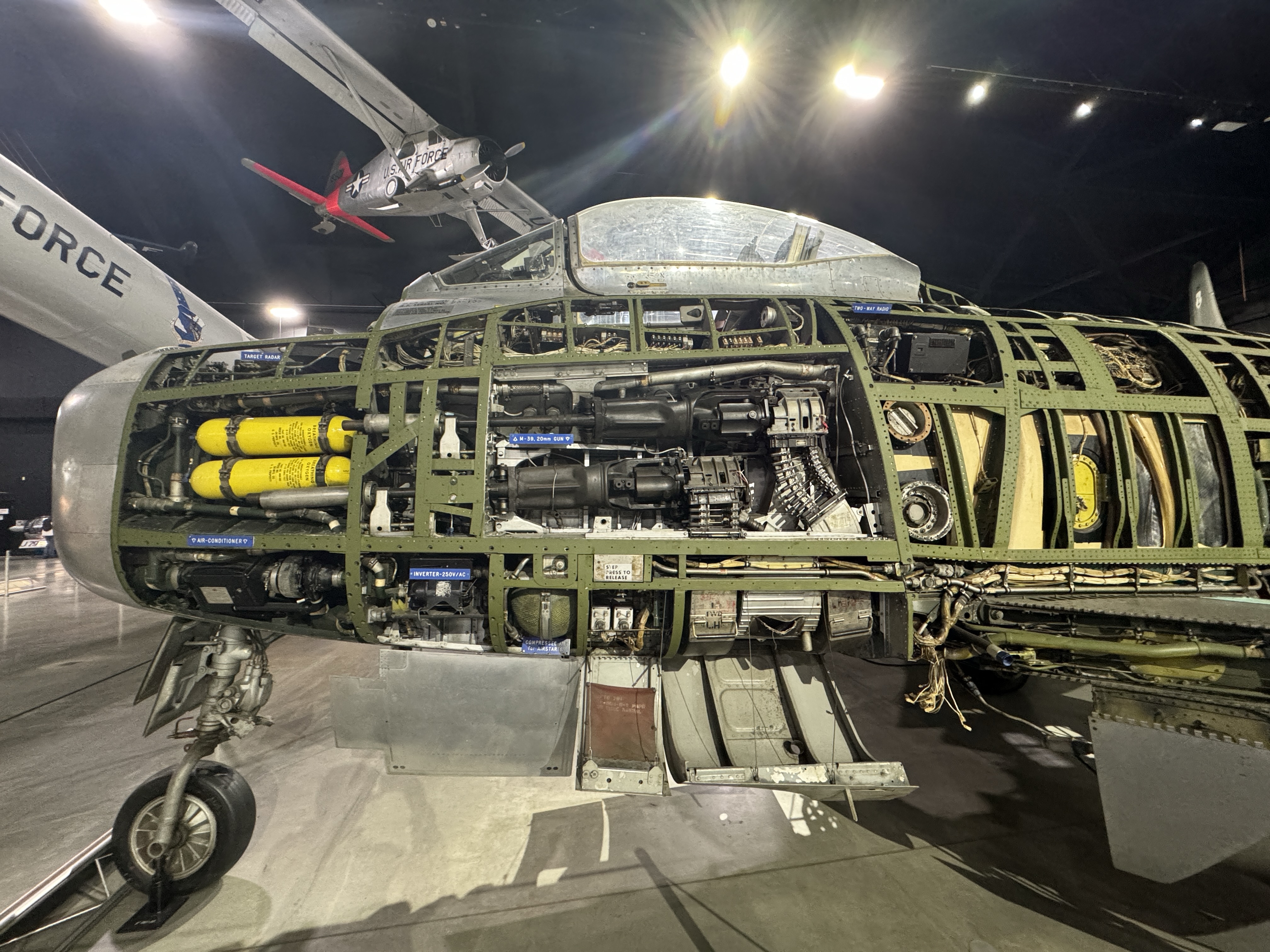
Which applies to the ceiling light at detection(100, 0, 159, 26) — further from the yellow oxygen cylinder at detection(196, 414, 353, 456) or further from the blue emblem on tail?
the yellow oxygen cylinder at detection(196, 414, 353, 456)

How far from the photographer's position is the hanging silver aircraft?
268 inches

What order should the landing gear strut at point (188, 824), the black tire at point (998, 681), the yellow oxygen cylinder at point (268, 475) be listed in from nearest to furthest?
the landing gear strut at point (188, 824)
the yellow oxygen cylinder at point (268, 475)
the black tire at point (998, 681)

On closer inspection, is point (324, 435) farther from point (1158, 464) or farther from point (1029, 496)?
point (1158, 464)

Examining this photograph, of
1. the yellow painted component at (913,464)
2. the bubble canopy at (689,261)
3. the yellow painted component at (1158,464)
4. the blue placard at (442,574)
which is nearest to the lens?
the blue placard at (442,574)

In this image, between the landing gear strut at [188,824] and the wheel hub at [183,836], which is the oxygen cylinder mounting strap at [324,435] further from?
the wheel hub at [183,836]

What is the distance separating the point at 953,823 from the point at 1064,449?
9.07ft

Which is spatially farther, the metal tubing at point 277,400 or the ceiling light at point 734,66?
the ceiling light at point 734,66

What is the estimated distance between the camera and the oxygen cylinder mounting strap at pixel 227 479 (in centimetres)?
299

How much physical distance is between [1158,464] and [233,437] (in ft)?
21.2

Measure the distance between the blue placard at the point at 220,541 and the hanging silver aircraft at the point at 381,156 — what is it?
7.14 metres

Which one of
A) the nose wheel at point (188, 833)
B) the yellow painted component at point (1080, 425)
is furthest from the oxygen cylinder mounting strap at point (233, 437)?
the yellow painted component at point (1080, 425)

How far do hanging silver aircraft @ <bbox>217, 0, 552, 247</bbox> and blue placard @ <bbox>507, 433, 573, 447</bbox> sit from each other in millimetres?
6830

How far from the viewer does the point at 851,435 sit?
319 cm

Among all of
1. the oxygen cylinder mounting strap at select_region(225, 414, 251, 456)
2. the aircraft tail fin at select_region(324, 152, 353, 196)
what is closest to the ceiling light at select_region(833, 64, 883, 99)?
the oxygen cylinder mounting strap at select_region(225, 414, 251, 456)
